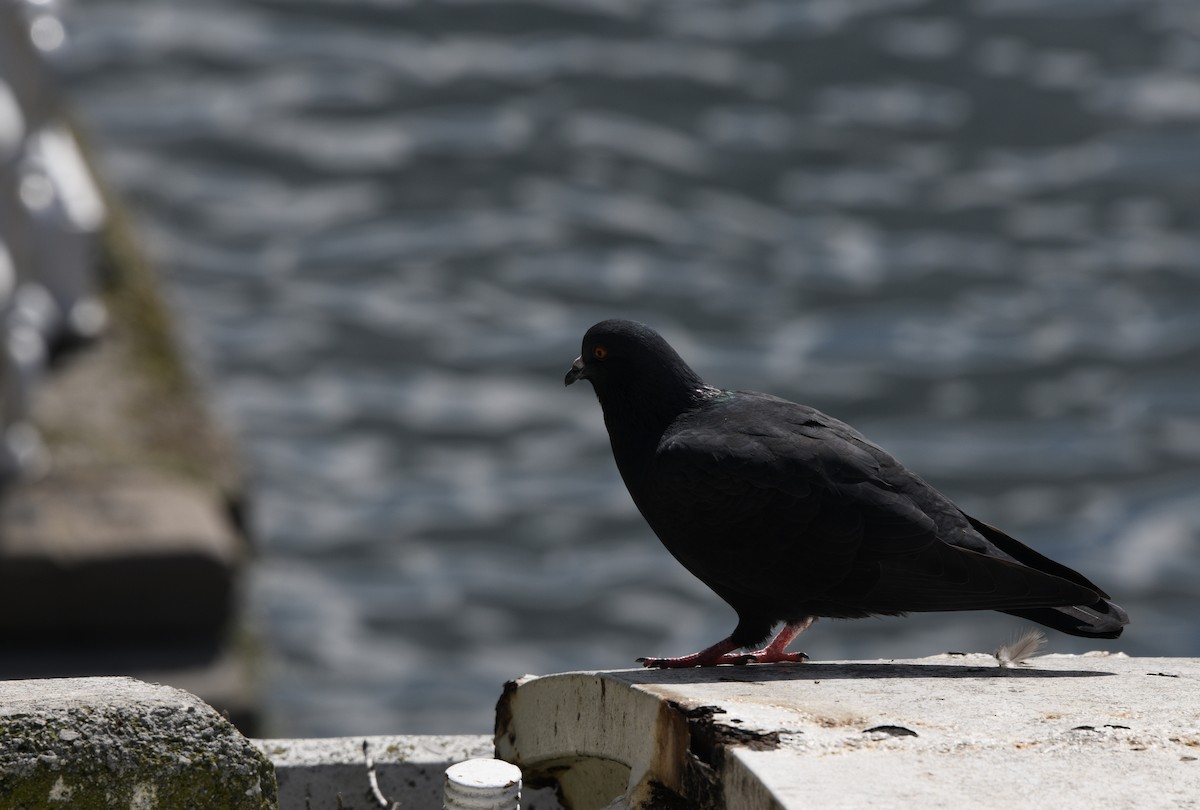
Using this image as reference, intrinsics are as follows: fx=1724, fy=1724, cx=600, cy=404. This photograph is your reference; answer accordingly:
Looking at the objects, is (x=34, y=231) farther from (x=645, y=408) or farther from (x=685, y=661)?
(x=685, y=661)

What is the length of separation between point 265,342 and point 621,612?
16.2 feet

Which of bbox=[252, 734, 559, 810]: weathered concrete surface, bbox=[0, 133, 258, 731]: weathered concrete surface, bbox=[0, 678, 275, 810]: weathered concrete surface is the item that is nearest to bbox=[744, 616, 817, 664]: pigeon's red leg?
bbox=[252, 734, 559, 810]: weathered concrete surface

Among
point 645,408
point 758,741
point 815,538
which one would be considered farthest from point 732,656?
point 758,741

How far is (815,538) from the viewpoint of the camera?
165 inches

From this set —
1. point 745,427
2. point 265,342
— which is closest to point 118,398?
point 265,342

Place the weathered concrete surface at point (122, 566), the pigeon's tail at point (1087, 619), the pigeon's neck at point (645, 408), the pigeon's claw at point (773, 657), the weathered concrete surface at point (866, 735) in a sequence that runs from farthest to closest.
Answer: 1. the weathered concrete surface at point (122, 566)
2. the pigeon's neck at point (645, 408)
3. the pigeon's claw at point (773, 657)
4. the pigeon's tail at point (1087, 619)
5. the weathered concrete surface at point (866, 735)

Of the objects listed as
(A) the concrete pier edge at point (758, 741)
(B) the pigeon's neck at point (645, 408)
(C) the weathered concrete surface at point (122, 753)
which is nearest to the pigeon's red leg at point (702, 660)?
(A) the concrete pier edge at point (758, 741)

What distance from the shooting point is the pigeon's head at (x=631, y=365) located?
4.55m

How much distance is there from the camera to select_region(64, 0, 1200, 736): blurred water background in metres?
13.6

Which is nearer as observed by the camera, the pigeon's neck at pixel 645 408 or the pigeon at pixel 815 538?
the pigeon at pixel 815 538

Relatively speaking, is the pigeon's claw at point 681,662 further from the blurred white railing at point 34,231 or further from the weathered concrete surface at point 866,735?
the blurred white railing at point 34,231

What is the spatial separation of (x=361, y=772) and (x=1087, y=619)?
1.82 metres

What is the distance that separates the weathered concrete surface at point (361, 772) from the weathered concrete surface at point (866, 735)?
217mm

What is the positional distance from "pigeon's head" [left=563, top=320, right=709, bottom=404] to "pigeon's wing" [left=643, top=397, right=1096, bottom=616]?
0.29 metres
